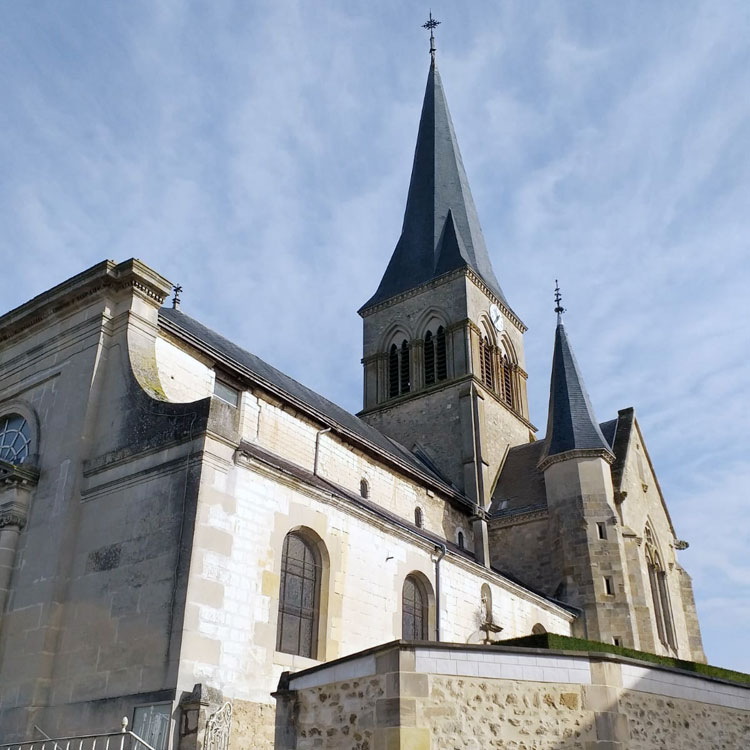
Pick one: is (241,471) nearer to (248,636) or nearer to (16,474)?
(248,636)

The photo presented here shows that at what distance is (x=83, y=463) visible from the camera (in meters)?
13.2

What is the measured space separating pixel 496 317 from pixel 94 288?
18.7 meters

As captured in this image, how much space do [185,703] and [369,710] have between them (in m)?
2.51

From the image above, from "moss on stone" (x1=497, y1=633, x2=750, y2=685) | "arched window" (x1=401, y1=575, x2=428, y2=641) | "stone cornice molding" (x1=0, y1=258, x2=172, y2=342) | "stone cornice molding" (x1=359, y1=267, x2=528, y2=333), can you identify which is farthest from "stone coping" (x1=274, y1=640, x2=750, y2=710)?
"stone cornice molding" (x1=359, y1=267, x2=528, y2=333)

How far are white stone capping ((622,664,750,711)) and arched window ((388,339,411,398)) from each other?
1799cm

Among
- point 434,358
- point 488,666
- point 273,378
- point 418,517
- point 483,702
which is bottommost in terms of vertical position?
point 483,702

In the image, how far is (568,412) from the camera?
929 inches

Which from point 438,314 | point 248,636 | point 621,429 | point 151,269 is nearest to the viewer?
point 248,636

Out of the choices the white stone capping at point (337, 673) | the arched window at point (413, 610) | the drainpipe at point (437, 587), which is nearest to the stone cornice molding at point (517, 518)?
the drainpipe at point (437, 587)

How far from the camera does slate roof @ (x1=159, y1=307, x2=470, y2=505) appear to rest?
16.5 meters

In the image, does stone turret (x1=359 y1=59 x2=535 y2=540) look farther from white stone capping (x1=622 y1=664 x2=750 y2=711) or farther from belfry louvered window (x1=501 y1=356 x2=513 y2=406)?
white stone capping (x1=622 y1=664 x2=750 y2=711)

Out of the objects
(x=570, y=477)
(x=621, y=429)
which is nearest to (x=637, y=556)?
(x=570, y=477)

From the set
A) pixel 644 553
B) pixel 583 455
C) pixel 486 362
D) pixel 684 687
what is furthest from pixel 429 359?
pixel 684 687

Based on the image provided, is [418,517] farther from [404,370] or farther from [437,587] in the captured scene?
[404,370]
